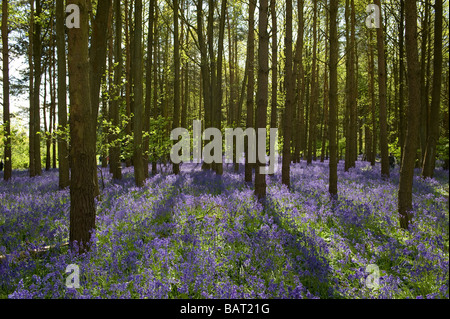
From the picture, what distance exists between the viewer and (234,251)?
4.64 meters

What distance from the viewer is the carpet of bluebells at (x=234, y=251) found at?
3.69 metres

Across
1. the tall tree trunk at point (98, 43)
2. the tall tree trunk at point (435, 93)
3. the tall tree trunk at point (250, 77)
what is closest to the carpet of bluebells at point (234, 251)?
the tall tree trunk at point (98, 43)

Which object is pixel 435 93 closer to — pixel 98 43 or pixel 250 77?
pixel 250 77

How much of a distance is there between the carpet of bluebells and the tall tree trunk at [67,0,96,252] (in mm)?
356

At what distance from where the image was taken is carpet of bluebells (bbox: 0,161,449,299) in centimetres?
369

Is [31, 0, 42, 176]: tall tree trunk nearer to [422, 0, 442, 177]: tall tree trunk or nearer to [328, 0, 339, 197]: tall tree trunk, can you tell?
[328, 0, 339, 197]: tall tree trunk

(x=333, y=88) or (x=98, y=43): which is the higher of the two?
(x=98, y=43)

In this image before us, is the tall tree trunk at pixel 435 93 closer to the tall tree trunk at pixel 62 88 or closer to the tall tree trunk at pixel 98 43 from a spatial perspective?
the tall tree trunk at pixel 98 43

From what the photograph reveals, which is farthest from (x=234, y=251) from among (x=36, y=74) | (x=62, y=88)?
(x=36, y=74)

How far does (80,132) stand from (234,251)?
10.6 feet

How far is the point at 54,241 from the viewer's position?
5.35 meters

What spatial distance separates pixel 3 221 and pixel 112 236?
313 cm

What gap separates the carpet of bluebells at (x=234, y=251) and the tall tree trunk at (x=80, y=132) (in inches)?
14.0
